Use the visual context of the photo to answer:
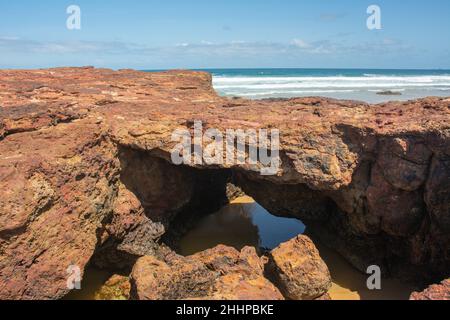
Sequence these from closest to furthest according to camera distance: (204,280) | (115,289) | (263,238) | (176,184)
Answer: (204,280)
(115,289)
(176,184)
(263,238)

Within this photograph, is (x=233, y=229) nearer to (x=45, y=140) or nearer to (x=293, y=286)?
(x=293, y=286)

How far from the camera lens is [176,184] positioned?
6.91m

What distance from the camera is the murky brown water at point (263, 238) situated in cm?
596

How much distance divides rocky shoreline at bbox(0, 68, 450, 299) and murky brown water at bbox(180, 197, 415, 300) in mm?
271

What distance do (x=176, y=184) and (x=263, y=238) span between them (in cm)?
225

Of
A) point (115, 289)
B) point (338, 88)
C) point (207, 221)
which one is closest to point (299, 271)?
point (115, 289)

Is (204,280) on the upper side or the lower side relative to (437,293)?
lower

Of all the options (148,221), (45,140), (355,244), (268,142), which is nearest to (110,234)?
(148,221)

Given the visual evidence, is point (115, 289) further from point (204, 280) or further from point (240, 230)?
point (240, 230)

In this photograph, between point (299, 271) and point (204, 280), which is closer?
point (204, 280)

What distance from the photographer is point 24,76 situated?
7871 mm

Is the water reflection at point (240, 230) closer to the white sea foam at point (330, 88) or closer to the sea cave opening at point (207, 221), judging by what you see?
the sea cave opening at point (207, 221)
